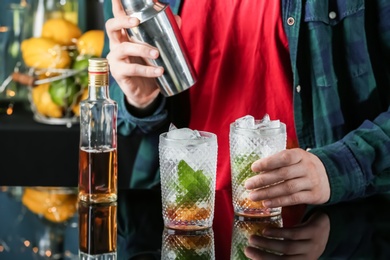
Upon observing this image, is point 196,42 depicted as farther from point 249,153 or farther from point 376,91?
point 249,153

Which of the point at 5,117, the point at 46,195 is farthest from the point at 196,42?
the point at 5,117

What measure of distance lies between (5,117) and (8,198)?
130cm

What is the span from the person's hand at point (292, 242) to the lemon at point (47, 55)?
1399 millimetres

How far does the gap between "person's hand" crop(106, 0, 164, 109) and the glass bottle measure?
7.4 inches

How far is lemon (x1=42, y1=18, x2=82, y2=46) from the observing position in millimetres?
2884

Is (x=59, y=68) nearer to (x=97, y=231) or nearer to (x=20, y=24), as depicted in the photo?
(x=20, y=24)

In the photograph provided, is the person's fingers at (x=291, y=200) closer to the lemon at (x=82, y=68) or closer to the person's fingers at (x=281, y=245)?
the person's fingers at (x=281, y=245)

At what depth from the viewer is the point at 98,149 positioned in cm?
166

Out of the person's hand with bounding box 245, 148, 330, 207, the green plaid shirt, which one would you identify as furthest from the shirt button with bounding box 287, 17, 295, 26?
the person's hand with bounding box 245, 148, 330, 207

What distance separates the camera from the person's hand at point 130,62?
185 cm

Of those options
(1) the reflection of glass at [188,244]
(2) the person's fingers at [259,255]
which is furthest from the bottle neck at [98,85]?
(2) the person's fingers at [259,255]

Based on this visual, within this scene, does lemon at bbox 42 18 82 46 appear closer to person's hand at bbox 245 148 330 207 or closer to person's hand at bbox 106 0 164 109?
person's hand at bbox 106 0 164 109

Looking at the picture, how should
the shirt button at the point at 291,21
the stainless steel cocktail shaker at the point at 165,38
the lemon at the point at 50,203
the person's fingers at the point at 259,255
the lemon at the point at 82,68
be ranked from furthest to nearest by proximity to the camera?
the lemon at the point at 82,68 → the shirt button at the point at 291,21 → the stainless steel cocktail shaker at the point at 165,38 → the lemon at the point at 50,203 → the person's fingers at the point at 259,255

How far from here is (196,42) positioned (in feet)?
7.29
